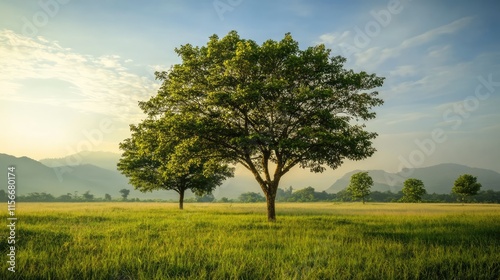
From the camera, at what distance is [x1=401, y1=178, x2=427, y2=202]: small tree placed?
101750 millimetres

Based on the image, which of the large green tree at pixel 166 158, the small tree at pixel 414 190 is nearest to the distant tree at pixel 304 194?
the small tree at pixel 414 190

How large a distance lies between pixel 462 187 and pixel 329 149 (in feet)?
282

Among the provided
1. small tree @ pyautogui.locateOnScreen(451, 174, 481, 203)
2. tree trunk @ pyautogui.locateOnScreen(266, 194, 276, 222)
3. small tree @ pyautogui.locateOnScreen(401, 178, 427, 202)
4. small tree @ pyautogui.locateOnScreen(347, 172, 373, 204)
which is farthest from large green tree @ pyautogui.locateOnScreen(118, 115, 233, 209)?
small tree @ pyautogui.locateOnScreen(401, 178, 427, 202)

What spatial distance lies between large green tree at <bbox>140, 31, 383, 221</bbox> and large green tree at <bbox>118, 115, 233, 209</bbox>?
4.13ft

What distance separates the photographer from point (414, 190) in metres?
103

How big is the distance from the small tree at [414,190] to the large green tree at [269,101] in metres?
95.7

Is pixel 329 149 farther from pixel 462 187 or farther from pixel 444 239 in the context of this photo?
pixel 462 187

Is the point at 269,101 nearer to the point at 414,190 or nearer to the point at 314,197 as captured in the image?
the point at 414,190

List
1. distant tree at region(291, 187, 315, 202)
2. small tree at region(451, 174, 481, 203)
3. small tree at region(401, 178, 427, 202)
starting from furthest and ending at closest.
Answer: distant tree at region(291, 187, 315, 202) < small tree at region(401, 178, 427, 202) < small tree at region(451, 174, 481, 203)

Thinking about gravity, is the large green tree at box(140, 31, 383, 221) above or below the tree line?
above

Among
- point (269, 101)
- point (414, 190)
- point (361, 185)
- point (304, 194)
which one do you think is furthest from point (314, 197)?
point (269, 101)

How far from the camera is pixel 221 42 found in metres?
22.0

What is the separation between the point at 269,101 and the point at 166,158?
14.8 m

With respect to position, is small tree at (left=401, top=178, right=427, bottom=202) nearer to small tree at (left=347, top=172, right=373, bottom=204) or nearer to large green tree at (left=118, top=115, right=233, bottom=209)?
small tree at (left=347, top=172, right=373, bottom=204)
